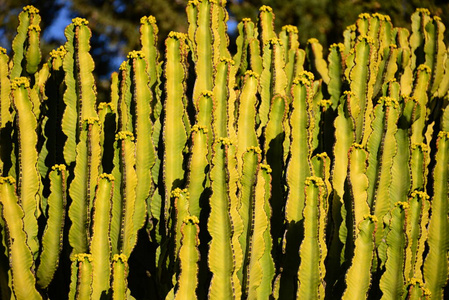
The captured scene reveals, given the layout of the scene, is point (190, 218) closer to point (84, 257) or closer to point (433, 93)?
point (84, 257)

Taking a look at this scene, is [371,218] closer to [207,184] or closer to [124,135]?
[207,184]

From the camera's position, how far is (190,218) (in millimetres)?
2129

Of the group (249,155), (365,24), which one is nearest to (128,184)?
(249,155)

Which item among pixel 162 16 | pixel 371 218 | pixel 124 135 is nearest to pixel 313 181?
pixel 371 218

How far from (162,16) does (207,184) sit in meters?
5.68

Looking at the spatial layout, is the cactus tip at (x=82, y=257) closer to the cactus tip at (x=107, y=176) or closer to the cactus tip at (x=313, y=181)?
the cactus tip at (x=107, y=176)

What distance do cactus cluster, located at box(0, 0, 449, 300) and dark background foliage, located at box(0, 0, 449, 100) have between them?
357cm

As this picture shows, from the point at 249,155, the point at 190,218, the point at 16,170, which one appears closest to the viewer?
the point at 190,218

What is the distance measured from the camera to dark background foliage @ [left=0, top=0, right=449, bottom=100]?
6793 mm

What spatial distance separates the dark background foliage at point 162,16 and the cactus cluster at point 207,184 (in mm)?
3571

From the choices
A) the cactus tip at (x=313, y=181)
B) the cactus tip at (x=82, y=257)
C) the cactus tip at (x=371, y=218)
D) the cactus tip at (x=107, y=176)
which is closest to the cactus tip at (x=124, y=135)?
the cactus tip at (x=107, y=176)

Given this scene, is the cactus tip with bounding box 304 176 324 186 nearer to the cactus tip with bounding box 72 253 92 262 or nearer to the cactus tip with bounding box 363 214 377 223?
the cactus tip with bounding box 363 214 377 223

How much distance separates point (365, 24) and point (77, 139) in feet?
6.65

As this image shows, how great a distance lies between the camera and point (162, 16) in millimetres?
7770
